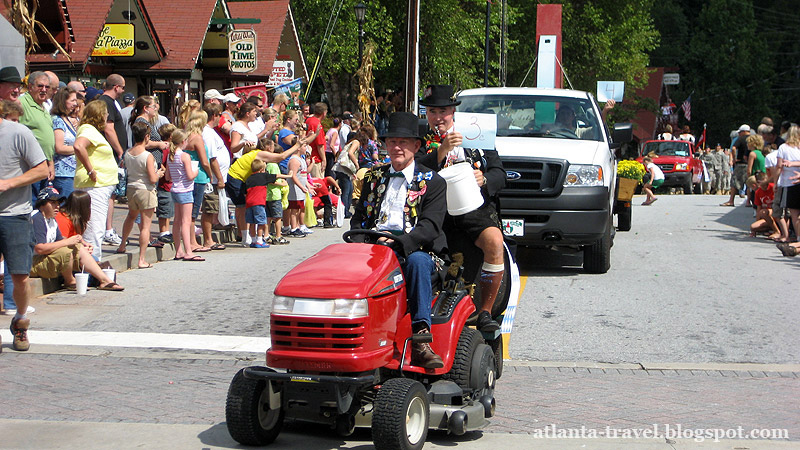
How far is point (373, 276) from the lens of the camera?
213 inches

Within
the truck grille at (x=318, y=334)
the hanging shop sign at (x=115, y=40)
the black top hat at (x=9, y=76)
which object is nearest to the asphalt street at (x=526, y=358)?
the truck grille at (x=318, y=334)

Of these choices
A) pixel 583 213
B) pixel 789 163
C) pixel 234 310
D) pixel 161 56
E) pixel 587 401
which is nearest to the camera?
pixel 587 401

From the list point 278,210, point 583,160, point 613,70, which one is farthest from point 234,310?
point 613,70

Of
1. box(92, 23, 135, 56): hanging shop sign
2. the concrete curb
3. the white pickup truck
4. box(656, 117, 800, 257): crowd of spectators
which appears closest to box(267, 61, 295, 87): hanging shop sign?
box(92, 23, 135, 56): hanging shop sign

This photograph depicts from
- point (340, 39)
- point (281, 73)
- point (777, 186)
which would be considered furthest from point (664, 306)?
point (340, 39)

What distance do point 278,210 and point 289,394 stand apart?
34.0ft

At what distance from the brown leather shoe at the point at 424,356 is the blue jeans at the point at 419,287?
9 centimetres

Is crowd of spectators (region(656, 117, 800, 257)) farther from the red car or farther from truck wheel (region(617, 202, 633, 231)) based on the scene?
the red car

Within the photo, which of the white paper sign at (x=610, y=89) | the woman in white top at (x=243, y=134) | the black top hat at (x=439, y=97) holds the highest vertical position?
the white paper sign at (x=610, y=89)

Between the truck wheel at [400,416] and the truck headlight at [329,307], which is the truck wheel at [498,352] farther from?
the truck headlight at [329,307]

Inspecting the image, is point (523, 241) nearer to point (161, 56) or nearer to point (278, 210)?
point (278, 210)

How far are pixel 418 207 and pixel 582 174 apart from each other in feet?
20.6

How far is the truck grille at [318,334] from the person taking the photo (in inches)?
205

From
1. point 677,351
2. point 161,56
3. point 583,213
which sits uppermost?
point 161,56
